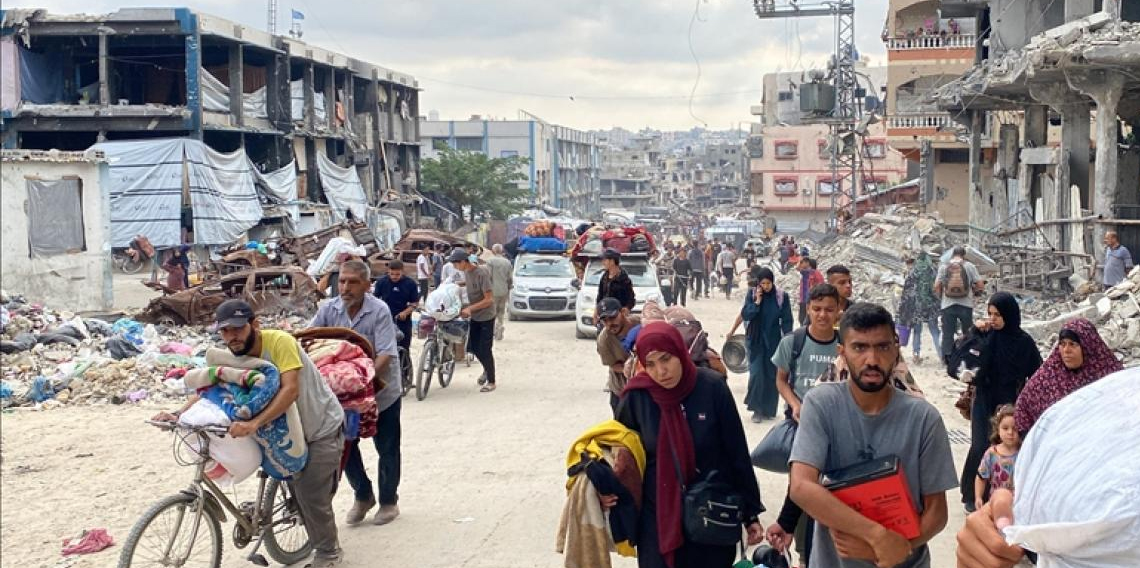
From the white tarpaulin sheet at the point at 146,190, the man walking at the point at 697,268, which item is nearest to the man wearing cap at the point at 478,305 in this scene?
the man walking at the point at 697,268

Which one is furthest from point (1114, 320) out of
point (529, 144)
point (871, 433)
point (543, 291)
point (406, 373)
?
point (529, 144)

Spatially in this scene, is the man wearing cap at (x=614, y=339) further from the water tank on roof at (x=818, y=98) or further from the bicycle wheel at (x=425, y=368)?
the water tank on roof at (x=818, y=98)

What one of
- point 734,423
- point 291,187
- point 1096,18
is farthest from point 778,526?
point 291,187

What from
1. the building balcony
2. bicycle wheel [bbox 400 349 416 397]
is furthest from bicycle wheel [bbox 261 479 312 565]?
the building balcony

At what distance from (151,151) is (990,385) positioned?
2933 cm

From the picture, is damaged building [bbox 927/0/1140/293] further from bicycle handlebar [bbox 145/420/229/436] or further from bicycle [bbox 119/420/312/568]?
bicycle handlebar [bbox 145/420/229/436]

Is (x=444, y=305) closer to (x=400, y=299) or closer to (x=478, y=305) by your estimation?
(x=478, y=305)

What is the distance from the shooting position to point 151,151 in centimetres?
3272

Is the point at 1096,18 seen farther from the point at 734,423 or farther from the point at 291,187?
the point at 291,187

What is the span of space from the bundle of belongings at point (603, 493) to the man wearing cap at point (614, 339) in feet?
9.99

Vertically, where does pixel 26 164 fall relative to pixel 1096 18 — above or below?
below

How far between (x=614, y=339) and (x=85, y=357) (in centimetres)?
1096

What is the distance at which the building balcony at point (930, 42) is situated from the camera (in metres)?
47.9

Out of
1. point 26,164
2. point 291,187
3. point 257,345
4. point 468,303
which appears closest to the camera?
point 257,345
